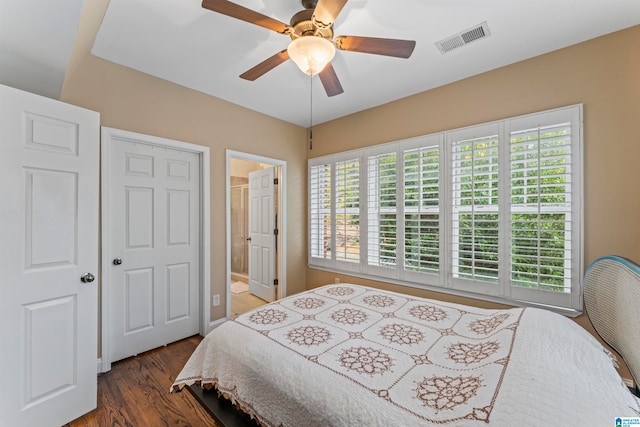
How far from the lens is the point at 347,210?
357cm

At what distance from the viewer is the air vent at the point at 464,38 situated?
197cm

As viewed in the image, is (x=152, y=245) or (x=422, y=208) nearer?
(x=152, y=245)

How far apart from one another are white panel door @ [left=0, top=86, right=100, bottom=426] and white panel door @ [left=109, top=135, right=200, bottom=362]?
1.88 feet

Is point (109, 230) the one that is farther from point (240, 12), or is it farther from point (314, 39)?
point (314, 39)

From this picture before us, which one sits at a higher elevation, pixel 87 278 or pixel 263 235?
pixel 263 235

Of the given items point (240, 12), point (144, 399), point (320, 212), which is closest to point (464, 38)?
point (240, 12)

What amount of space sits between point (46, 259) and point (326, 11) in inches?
87.9

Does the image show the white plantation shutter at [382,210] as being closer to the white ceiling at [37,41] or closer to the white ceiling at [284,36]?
the white ceiling at [284,36]

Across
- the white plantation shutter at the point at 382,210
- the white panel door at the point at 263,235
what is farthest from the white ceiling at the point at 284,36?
the white panel door at the point at 263,235

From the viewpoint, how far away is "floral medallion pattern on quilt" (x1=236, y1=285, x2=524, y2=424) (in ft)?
3.28

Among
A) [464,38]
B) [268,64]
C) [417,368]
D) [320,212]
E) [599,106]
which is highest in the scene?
[464,38]

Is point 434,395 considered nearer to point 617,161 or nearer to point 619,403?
point 619,403

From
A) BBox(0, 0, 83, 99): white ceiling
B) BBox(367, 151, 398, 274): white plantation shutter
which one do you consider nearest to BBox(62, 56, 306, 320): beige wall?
BBox(0, 0, 83, 99): white ceiling

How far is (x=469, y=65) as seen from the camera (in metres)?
2.44
